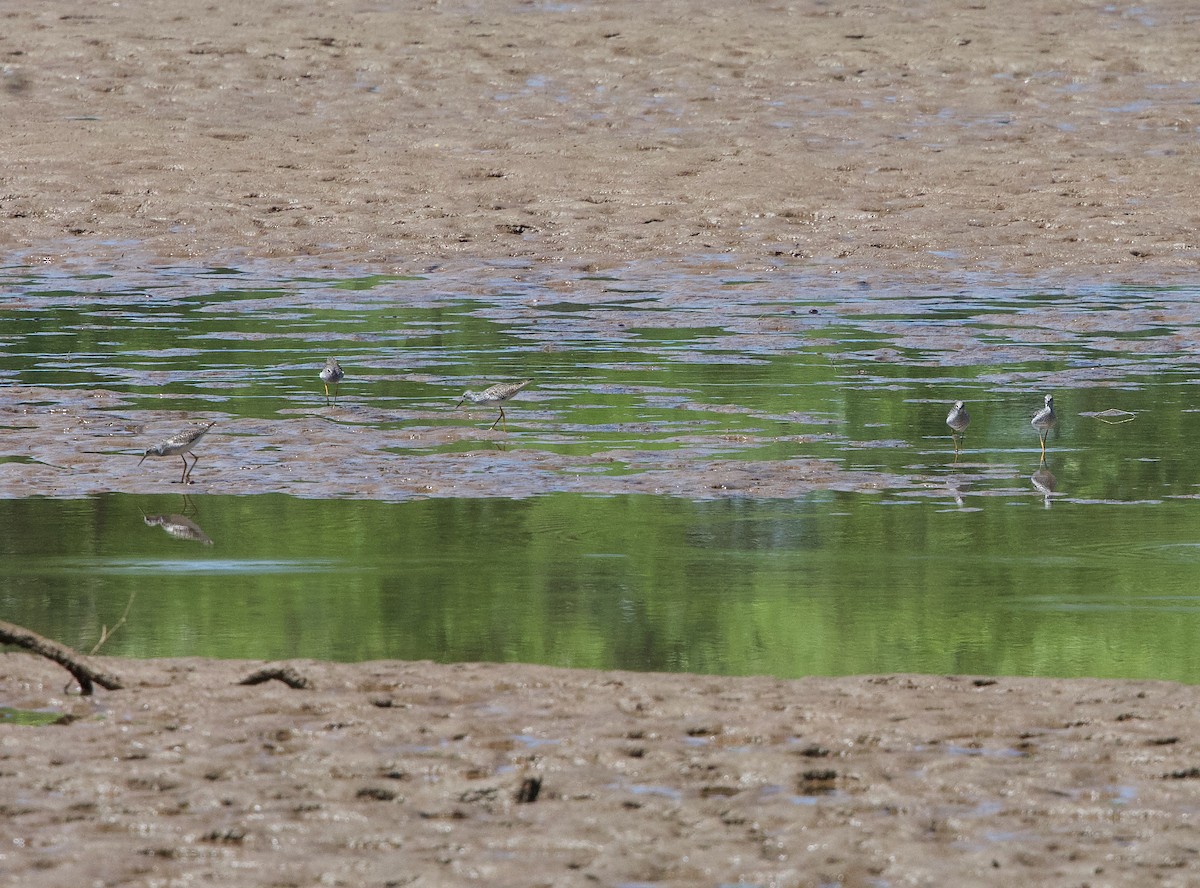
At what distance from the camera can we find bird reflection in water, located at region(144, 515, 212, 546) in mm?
10070

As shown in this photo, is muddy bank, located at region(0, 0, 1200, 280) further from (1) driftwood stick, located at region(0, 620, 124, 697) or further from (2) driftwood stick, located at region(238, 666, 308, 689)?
(1) driftwood stick, located at region(0, 620, 124, 697)

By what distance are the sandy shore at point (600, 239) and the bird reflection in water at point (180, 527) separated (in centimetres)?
202

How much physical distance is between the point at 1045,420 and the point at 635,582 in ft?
13.1

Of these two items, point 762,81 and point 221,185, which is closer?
point 221,185

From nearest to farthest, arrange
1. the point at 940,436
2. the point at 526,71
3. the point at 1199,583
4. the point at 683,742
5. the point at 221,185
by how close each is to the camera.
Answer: the point at 683,742 < the point at 1199,583 < the point at 940,436 < the point at 221,185 < the point at 526,71

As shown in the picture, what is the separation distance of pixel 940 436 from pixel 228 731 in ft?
22.0

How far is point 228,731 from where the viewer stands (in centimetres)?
697

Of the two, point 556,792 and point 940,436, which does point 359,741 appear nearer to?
point 556,792

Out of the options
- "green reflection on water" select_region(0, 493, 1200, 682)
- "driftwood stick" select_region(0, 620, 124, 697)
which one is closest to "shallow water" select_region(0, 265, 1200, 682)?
"green reflection on water" select_region(0, 493, 1200, 682)

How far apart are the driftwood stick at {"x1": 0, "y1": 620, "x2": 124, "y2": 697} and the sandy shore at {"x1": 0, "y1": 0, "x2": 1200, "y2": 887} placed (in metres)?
0.07

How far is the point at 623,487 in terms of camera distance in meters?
11.2

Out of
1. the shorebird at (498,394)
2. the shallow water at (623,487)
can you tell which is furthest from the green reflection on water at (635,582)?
the shorebird at (498,394)

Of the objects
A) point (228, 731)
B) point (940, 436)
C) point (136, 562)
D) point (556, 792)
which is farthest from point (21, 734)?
point (940, 436)

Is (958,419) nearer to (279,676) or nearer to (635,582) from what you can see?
(635,582)
